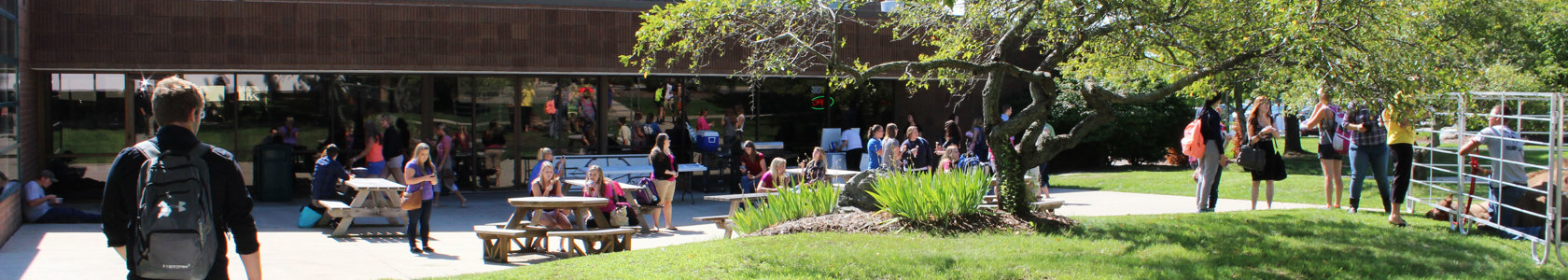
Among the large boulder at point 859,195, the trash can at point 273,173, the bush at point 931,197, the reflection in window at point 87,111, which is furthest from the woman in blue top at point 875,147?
the reflection in window at point 87,111

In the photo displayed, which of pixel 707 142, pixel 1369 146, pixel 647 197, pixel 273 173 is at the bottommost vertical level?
pixel 647 197

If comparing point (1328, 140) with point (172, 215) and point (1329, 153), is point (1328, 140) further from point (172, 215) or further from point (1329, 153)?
point (172, 215)

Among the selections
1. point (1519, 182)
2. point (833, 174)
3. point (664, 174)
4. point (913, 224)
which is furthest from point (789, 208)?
point (1519, 182)

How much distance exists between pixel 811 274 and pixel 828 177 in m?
8.18

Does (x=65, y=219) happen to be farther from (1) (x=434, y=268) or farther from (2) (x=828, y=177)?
(2) (x=828, y=177)

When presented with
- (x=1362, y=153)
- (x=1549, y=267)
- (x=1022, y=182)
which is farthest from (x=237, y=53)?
(x=1549, y=267)

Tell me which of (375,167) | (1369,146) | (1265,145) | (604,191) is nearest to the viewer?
(1369,146)

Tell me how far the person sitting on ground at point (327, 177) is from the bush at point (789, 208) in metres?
5.32

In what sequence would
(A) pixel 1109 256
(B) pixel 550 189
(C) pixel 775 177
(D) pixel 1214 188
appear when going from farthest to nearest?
1. (C) pixel 775 177
2. (B) pixel 550 189
3. (D) pixel 1214 188
4. (A) pixel 1109 256

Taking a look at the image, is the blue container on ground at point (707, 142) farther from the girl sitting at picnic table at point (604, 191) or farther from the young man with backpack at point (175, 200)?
the young man with backpack at point (175, 200)

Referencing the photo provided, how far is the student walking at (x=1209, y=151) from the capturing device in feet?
35.8

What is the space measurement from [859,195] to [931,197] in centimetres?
160

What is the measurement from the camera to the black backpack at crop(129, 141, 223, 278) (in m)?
3.90

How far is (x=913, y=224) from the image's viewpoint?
880 centimetres
